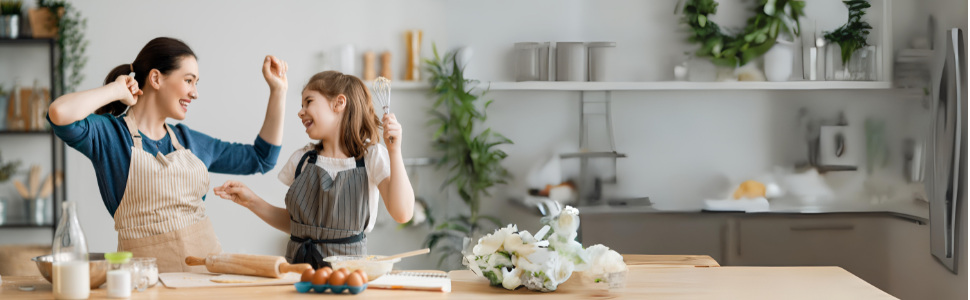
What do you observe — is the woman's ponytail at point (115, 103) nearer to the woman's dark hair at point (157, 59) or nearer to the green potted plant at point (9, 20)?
the woman's dark hair at point (157, 59)

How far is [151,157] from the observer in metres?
1.53

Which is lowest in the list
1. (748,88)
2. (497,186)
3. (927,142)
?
(497,186)

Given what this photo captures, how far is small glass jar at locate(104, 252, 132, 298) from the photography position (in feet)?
3.62

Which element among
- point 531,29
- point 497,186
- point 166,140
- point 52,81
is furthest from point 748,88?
point 52,81

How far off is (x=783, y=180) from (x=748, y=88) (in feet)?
1.48

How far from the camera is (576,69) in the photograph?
2.84 metres

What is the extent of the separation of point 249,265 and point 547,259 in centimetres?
61

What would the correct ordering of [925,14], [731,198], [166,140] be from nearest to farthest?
[166,140], [925,14], [731,198]

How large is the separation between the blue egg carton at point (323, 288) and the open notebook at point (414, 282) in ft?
0.22

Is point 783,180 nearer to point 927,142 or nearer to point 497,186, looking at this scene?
point 927,142

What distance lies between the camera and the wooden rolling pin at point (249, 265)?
1263 millimetres

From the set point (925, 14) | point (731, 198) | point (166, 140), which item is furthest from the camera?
point (731, 198)

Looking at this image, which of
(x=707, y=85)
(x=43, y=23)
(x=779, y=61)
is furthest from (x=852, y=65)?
(x=43, y=23)

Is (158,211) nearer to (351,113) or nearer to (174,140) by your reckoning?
(174,140)
